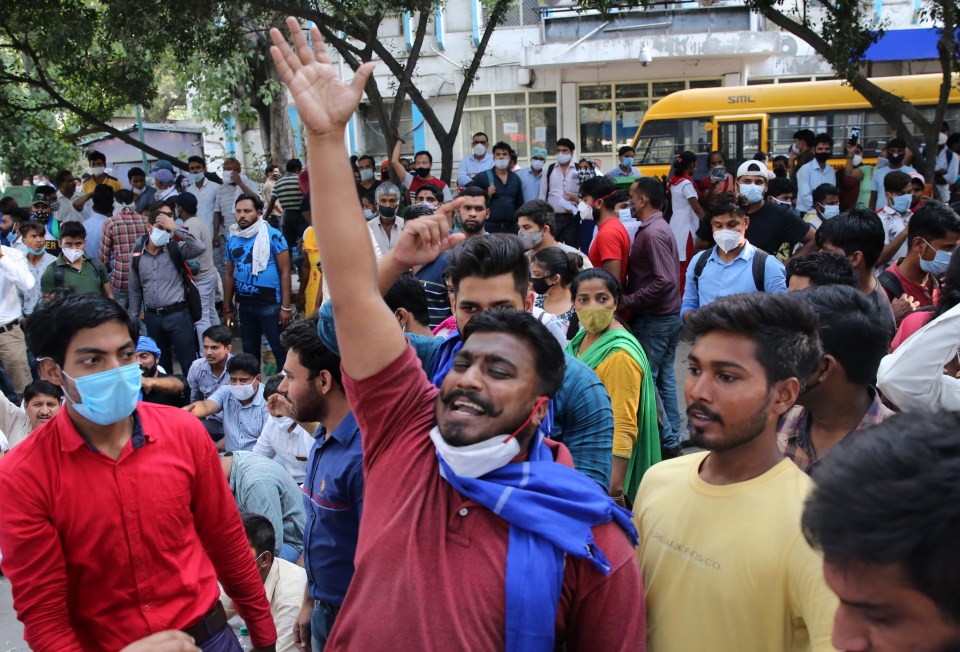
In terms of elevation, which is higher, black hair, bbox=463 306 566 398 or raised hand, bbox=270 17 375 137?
raised hand, bbox=270 17 375 137

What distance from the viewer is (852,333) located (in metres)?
2.59

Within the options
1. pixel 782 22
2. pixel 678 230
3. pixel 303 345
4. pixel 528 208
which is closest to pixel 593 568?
pixel 303 345

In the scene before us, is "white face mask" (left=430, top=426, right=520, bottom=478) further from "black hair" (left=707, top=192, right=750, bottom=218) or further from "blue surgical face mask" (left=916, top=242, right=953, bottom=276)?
"black hair" (left=707, top=192, right=750, bottom=218)

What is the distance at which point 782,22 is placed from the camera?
1110 centimetres

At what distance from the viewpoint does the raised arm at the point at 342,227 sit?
6.43 ft

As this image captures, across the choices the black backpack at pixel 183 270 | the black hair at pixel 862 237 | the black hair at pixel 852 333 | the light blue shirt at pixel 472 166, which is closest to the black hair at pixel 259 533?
the black hair at pixel 852 333

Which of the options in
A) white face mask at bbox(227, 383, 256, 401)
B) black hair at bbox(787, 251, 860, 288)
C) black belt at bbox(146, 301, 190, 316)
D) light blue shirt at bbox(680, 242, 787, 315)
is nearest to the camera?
black hair at bbox(787, 251, 860, 288)

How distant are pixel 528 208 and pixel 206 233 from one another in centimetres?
503

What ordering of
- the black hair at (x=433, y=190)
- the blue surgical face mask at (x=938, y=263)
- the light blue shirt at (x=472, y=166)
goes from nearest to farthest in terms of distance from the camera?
the blue surgical face mask at (x=938, y=263) → the black hair at (x=433, y=190) → the light blue shirt at (x=472, y=166)

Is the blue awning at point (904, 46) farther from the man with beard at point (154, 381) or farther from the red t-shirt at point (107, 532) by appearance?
the red t-shirt at point (107, 532)

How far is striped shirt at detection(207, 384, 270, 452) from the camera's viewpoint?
6535mm

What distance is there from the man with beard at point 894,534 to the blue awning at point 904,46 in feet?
78.2

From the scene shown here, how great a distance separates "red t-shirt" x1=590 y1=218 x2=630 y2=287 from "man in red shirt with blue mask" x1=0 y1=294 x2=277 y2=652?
446cm

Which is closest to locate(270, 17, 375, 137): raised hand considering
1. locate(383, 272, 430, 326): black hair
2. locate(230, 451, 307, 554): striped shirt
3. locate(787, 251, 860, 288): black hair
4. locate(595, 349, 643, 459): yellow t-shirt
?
locate(383, 272, 430, 326): black hair
